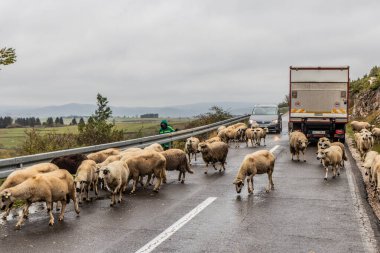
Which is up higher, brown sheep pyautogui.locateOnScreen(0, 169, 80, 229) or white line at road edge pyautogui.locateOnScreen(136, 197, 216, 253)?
brown sheep pyautogui.locateOnScreen(0, 169, 80, 229)

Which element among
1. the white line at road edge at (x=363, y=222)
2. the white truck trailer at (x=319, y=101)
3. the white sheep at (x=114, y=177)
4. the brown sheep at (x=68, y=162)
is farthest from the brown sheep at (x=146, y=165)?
the white truck trailer at (x=319, y=101)

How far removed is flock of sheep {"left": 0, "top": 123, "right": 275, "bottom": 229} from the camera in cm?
895

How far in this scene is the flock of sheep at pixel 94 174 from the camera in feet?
29.4

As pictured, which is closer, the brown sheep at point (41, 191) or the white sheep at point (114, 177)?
the brown sheep at point (41, 191)

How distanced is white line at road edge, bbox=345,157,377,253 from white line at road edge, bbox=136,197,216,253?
3.20 m

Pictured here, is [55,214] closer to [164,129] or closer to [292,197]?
[292,197]

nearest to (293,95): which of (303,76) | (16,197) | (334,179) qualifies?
(303,76)

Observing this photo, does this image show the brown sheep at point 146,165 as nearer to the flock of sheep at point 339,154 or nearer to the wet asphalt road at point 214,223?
the wet asphalt road at point 214,223

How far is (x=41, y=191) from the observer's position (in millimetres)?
8930

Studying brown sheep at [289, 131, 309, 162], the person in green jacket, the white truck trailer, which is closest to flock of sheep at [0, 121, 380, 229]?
brown sheep at [289, 131, 309, 162]

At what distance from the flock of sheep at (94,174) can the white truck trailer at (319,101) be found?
31.9 feet

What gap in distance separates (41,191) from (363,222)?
6.24 meters

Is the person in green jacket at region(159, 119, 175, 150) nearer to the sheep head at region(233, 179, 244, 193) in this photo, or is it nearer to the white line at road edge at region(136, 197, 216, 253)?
the sheep head at region(233, 179, 244, 193)

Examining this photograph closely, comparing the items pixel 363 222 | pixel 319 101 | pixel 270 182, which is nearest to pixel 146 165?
pixel 270 182
